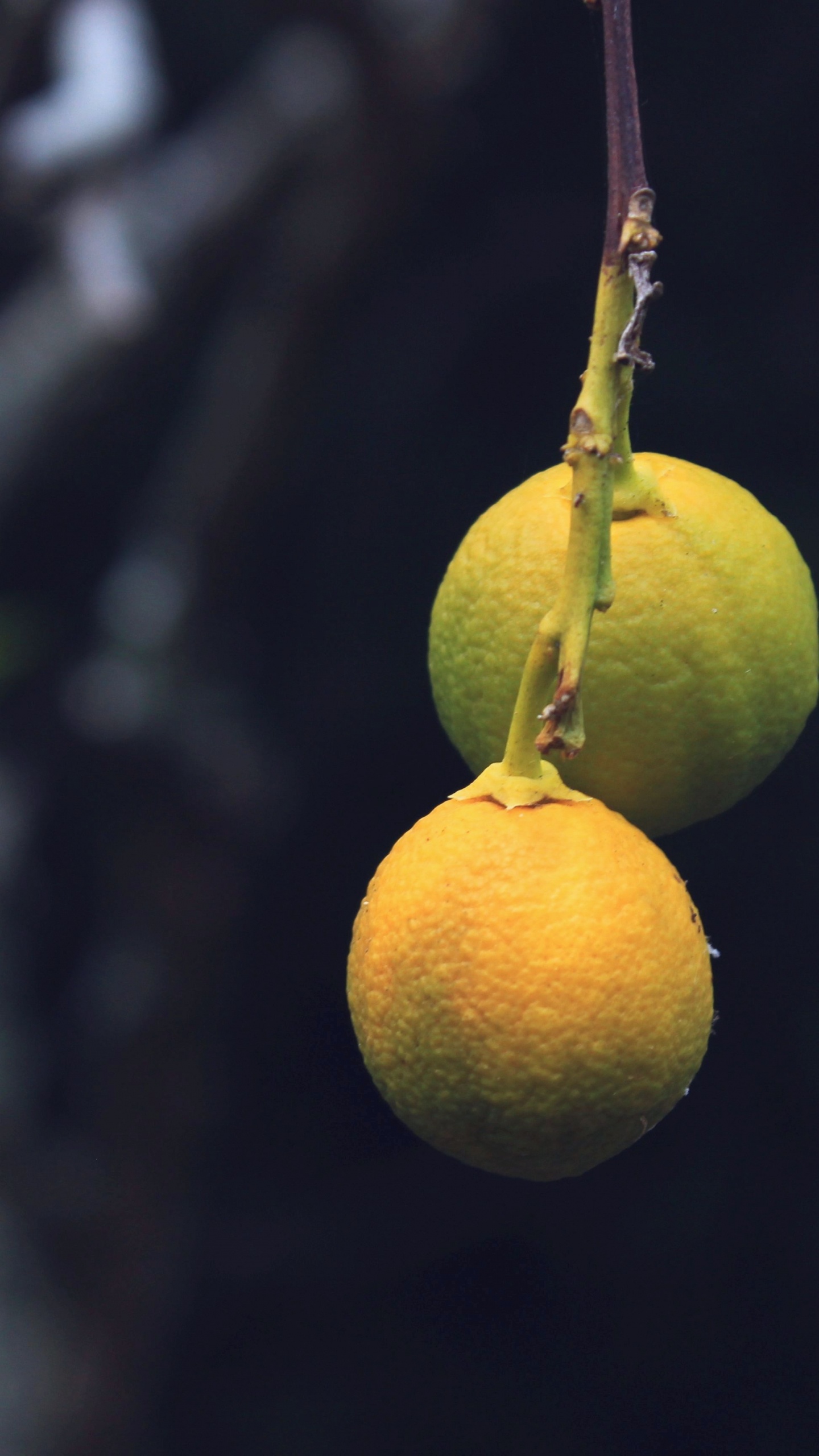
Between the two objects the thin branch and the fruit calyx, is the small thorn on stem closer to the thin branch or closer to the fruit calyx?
the thin branch

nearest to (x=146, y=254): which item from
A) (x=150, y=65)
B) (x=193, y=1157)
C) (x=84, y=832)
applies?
(x=150, y=65)

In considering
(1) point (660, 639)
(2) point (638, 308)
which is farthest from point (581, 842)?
(2) point (638, 308)

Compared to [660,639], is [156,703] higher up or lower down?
higher up

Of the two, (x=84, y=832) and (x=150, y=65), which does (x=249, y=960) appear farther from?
(x=150, y=65)

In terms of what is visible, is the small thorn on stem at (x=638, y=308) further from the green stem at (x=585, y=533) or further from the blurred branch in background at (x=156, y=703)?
the blurred branch in background at (x=156, y=703)

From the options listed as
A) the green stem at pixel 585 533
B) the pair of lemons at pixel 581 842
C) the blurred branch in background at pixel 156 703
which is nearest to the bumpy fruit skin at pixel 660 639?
the pair of lemons at pixel 581 842

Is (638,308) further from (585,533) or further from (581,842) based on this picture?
(581,842)
